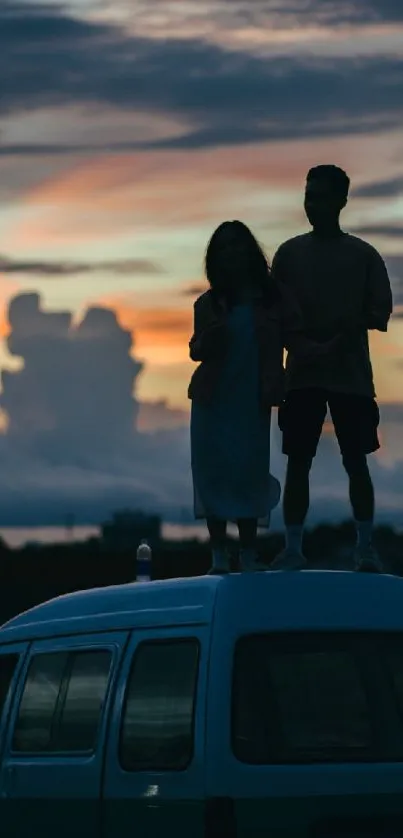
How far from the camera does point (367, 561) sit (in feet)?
36.8

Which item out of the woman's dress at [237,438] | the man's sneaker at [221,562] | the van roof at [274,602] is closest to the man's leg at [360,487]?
the woman's dress at [237,438]

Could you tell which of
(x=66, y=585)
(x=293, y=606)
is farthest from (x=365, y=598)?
(x=66, y=585)

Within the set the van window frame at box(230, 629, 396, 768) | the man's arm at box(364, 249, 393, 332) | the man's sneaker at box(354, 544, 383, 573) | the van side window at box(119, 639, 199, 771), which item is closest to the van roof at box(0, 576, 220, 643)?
the van side window at box(119, 639, 199, 771)

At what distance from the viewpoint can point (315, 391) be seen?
11805 mm

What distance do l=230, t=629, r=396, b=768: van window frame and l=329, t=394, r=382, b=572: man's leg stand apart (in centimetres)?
155

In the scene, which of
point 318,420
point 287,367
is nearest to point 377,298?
point 287,367

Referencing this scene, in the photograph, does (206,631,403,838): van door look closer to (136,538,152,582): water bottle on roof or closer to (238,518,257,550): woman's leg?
(238,518,257,550): woman's leg

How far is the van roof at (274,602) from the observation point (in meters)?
10.0

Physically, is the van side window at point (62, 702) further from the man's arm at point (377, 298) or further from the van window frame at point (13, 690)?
the man's arm at point (377, 298)

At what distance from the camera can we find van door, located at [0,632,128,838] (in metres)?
10.7

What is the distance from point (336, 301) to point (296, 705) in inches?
99.8

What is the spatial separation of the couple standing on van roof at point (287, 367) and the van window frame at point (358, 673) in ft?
3.61

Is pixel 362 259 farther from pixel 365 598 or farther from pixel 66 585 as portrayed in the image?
pixel 66 585

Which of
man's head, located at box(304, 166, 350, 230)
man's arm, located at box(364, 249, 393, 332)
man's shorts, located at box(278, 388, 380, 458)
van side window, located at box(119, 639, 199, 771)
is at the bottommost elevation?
van side window, located at box(119, 639, 199, 771)
